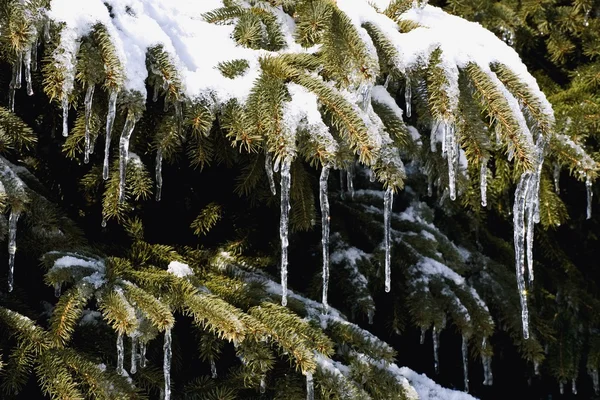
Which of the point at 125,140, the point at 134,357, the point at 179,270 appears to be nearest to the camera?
the point at 125,140

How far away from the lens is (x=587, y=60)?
3438 mm

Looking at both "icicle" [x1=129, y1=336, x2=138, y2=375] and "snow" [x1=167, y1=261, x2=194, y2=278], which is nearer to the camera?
"icicle" [x1=129, y1=336, x2=138, y2=375]

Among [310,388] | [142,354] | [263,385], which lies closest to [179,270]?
[142,354]

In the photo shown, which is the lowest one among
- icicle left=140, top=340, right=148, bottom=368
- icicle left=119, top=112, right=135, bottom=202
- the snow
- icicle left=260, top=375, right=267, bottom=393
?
icicle left=260, top=375, right=267, bottom=393

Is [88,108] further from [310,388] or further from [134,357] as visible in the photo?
[310,388]

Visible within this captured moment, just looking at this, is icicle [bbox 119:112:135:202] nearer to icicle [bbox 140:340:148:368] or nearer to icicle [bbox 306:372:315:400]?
icicle [bbox 140:340:148:368]

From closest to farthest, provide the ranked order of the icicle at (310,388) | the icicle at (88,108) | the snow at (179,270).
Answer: the icicle at (88,108) < the icicle at (310,388) < the snow at (179,270)

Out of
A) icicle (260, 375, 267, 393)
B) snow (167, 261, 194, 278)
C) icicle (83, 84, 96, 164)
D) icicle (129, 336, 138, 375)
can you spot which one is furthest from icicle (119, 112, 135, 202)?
icicle (260, 375, 267, 393)

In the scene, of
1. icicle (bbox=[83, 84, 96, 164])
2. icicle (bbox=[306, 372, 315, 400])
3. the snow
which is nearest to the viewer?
icicle (bbox=[83, 84, 96, 164])

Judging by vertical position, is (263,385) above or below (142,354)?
below

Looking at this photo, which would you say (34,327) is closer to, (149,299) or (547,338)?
(149,299)

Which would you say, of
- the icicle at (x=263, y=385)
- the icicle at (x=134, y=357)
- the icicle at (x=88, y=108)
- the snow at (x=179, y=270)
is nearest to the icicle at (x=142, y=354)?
the icicle at (x=134, y=357)

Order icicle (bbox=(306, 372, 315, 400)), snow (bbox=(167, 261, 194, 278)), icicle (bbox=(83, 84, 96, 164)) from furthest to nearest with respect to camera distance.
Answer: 1. snow (bbox=(167, 261, 194, 278))
2. icicle (bbox=(306, 372, 315, 400))
3. icicle (bbox=(83, 84, 96, 164))

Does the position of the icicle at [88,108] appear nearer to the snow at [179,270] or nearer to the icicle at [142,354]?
the snow at [179,270]
